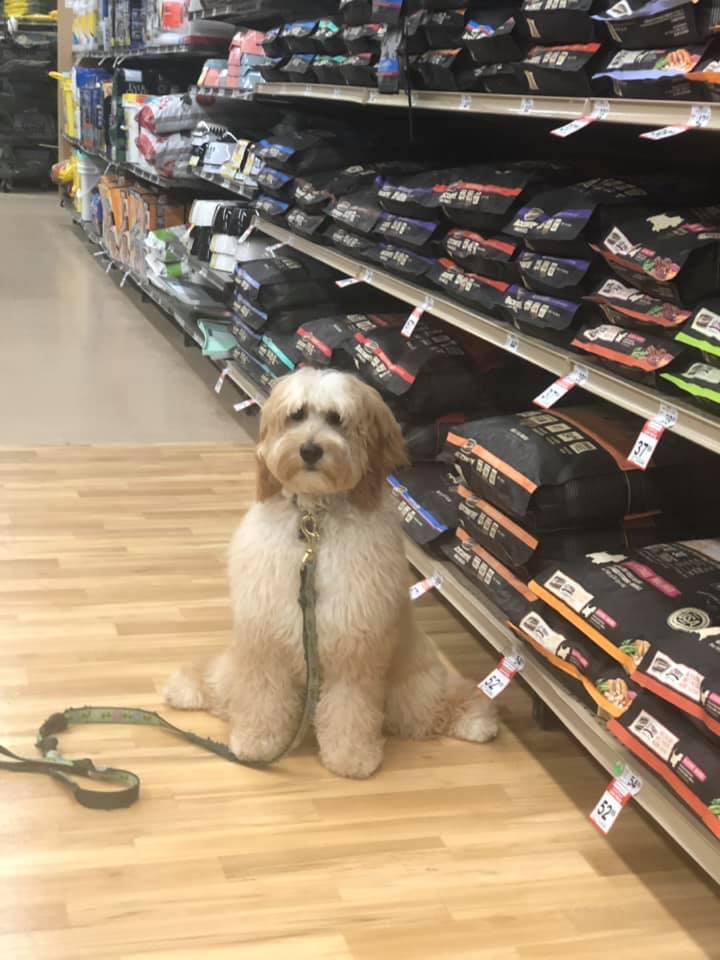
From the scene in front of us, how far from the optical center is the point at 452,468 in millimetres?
3164

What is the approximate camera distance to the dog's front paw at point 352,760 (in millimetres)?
2451

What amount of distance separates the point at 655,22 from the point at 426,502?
1.54 m

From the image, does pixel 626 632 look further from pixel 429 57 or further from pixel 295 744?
pixel 429 57

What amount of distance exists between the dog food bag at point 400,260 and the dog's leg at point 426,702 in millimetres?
1164

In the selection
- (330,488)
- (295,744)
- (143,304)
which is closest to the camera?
(330,488)

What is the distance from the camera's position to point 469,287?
2.95 meters

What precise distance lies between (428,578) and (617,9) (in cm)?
158

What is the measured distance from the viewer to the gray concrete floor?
4.93 meters

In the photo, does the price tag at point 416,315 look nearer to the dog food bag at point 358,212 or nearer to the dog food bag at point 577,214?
the dog food bag at point 358,212

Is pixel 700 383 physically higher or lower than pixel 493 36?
lower

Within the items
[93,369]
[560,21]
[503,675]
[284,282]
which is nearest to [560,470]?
[503,675]

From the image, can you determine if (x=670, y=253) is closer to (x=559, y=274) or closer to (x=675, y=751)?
(x=559, y=274)

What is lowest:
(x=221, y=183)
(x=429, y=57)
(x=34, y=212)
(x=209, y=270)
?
(x=34, y=212)

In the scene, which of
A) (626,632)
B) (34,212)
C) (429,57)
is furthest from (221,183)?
(34,212)
